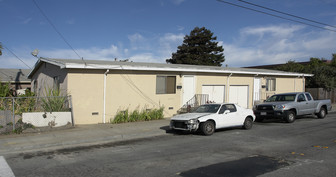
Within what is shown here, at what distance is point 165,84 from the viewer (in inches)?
618

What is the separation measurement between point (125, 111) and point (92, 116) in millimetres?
1686

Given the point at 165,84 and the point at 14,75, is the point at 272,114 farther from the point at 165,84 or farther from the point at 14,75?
the point at 14,75

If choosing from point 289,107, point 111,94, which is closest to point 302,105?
point 289,107

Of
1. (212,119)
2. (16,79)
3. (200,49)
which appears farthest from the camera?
(200,49)

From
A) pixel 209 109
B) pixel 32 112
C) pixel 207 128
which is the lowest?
pixel 207 128

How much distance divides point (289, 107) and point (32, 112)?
12.4 meters

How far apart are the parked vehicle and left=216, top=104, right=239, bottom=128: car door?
140 inches

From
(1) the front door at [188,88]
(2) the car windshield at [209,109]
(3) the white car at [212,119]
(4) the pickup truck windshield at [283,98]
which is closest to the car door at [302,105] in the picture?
(4) the pickup truck windshield at [283,98]

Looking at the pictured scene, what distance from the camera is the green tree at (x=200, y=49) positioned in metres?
46.7

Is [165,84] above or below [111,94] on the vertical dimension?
above

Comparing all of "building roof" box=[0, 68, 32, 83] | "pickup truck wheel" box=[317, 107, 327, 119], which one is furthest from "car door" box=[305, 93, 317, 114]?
"building roof" box=[0, 68, 32, 83]

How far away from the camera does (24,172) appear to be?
5895 millimetres

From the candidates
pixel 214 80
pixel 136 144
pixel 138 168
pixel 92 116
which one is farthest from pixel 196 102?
pixel 138 168

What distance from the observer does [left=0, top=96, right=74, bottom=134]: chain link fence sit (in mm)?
10500
